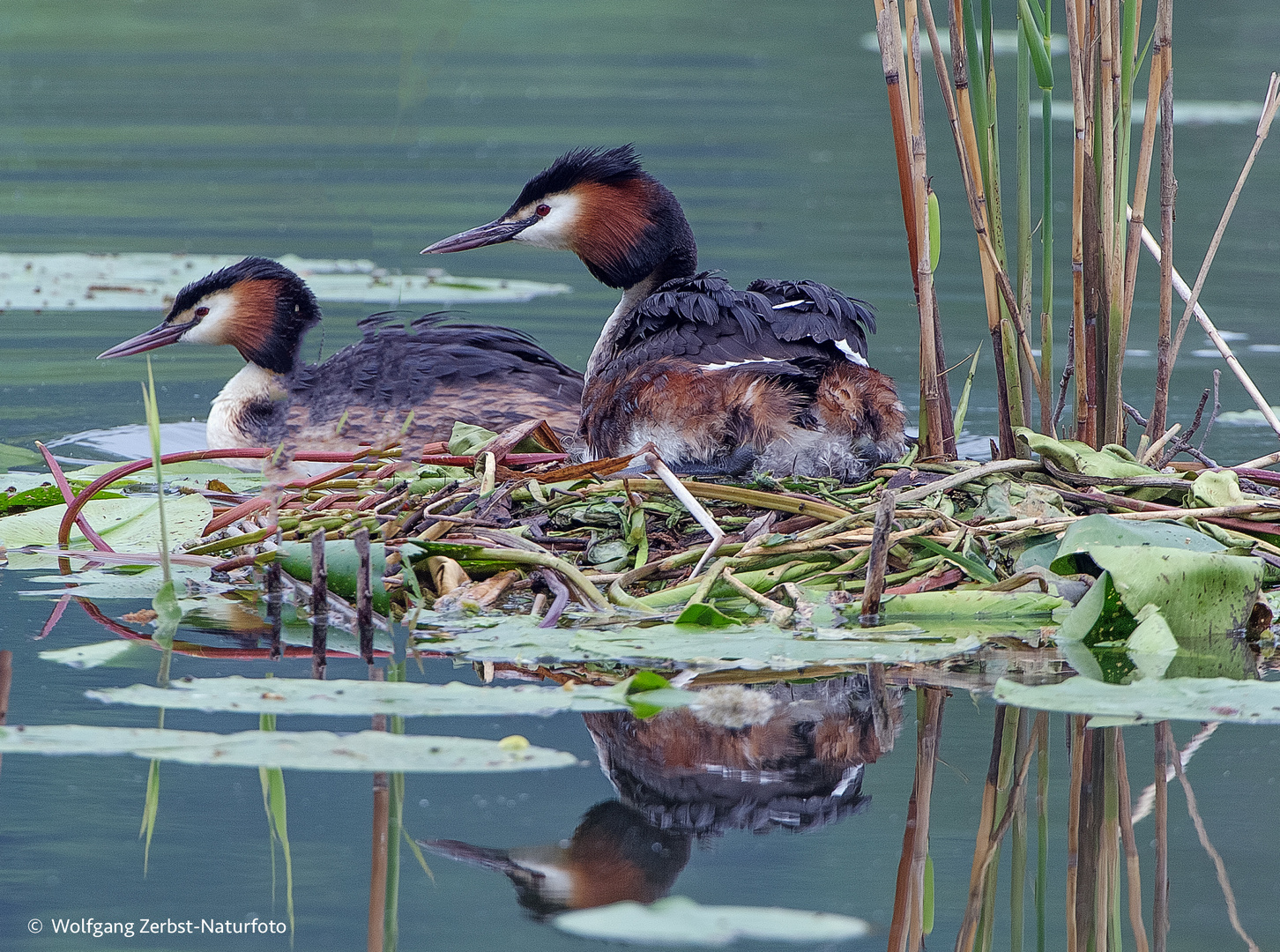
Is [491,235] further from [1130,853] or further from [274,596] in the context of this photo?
[1130,853]

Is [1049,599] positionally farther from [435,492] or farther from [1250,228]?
[1250,228]

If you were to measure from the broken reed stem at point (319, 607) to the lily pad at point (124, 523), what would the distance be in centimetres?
67

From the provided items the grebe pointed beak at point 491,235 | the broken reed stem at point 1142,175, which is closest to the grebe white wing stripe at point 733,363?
the broken reed stem at point 1142,175

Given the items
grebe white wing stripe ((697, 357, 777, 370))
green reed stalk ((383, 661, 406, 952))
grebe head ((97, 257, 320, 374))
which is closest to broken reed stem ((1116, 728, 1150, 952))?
green reed stalk ((383, 661, 406, 952))

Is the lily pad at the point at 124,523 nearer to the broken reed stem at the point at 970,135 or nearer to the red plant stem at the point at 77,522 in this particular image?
the red plant stem at the point at 77,522

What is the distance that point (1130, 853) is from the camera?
2.61 metres

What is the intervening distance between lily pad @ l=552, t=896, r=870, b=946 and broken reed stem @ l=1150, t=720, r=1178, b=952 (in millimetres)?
429

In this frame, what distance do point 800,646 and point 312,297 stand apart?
126 inches

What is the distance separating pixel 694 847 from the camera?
8.50ft

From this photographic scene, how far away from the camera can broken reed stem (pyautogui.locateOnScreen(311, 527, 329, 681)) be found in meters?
3.30

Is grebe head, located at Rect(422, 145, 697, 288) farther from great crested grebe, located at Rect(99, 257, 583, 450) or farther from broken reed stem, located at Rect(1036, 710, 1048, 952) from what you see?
broken reed stem, located at Rect(1036, 710, 1048, 952)

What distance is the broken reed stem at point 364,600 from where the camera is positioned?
328 centimetres

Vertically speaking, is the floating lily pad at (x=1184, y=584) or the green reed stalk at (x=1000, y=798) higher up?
the floating lily pad at (x=1184, y=584)

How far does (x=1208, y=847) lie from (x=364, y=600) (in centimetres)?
160
